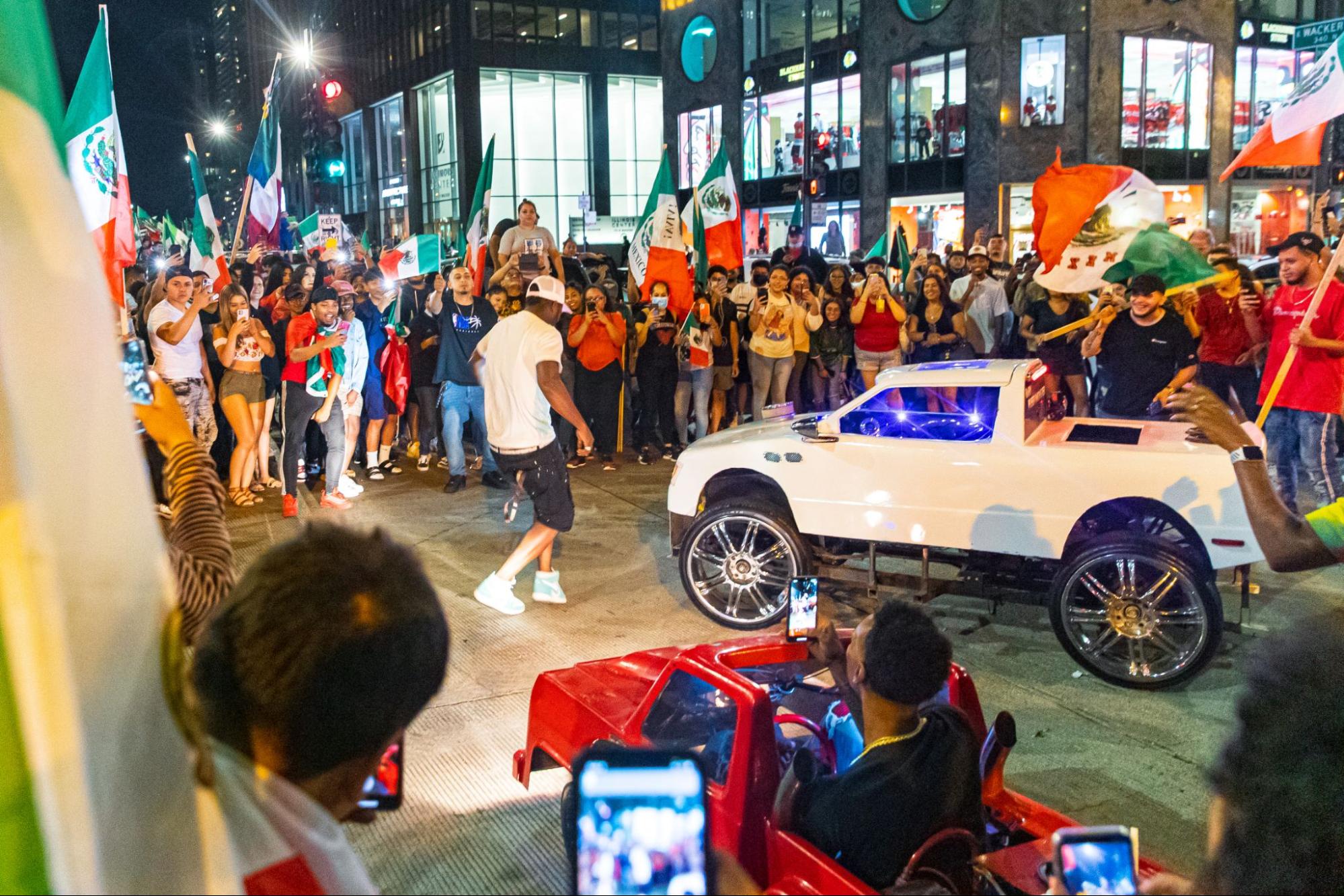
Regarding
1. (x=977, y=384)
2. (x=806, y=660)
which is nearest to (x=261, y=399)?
(x=977, y=384)

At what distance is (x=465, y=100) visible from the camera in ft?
155

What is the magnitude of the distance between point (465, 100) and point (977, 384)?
145ft

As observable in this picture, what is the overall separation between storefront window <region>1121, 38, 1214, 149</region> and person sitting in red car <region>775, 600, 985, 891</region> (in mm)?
30249

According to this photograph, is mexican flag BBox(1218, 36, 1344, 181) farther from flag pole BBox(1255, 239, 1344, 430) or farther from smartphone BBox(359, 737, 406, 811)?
smartphone BBox(359, 737, 406, 811)

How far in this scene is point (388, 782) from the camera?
1.96 metres

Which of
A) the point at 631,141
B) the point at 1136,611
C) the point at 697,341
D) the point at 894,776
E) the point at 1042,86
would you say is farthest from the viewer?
the point at 631,141

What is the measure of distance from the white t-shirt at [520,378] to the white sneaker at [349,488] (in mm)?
3981

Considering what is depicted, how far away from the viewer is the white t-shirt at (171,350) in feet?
33.3

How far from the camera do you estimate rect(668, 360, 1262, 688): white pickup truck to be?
6160 mm

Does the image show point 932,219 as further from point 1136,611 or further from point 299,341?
point 1136,611

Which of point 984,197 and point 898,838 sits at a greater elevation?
point 984,197

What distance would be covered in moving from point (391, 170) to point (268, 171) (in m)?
45.1

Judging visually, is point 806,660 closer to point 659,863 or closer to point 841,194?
point 659,863

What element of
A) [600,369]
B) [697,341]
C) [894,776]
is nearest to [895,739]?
[894,776]
